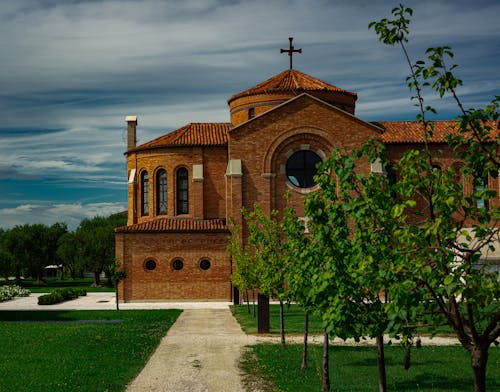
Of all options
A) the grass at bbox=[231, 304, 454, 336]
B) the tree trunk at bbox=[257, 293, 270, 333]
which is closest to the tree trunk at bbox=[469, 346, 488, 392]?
the grass at bbox=[231, 304, 454, 336]

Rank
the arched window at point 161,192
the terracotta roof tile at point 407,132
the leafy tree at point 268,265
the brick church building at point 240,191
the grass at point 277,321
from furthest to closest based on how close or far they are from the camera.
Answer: the arched window at point 161,192, the terracotta roof tile at point 407,132, the brick church building at point 240,191, the grass at point 277,321, the leafy tree at point 268,265

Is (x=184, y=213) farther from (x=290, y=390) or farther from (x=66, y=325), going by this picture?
(x=290, y=390)

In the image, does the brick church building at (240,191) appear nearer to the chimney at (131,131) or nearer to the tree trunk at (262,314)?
the chimney at (131,131)

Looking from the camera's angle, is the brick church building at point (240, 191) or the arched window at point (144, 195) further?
the arched window at point (144, 195)

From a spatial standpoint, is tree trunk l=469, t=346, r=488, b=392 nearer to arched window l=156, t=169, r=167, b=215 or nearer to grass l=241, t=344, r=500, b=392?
grass l=241, t=344, r=500, b=392

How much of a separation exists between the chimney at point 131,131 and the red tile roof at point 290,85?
7.64 meters

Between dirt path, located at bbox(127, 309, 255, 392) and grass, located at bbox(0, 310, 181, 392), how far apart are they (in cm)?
43

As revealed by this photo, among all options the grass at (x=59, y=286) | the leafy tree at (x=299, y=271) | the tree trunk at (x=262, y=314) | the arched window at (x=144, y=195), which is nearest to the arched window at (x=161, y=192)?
the arched window at (x=144, y=195)

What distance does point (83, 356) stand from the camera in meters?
17.4

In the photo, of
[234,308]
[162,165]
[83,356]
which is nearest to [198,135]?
[162,165]

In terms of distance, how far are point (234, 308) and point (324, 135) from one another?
37.0 feet

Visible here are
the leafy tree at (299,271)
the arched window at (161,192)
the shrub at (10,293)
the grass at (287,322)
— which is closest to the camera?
the leafy tree at (299,271)

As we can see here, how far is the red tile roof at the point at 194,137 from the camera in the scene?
41000 mm

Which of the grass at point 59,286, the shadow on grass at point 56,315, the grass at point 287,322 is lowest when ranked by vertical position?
the grass at point 287,322
